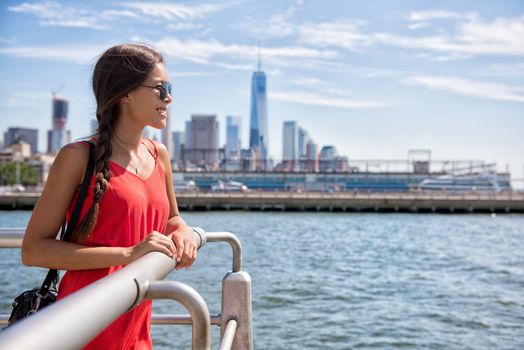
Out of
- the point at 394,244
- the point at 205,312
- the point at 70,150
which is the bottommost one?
the point at 394,244

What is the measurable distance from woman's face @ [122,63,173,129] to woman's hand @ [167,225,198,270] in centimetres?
31

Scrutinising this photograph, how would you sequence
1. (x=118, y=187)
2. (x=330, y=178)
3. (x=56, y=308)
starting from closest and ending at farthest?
(x=56, y=308) → (x=118, y=187) → (x=330, y=178)

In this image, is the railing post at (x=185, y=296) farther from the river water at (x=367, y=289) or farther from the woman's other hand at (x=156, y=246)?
the river water at (x=367, y=289)

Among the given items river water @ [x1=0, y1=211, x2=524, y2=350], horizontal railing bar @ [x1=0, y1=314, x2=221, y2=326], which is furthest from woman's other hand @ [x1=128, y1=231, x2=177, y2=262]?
river water @ [x1=0, y1=211, x2=524, y2=350]

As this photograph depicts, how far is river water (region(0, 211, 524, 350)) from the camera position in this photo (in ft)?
37.1

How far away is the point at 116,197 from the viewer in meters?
1.70

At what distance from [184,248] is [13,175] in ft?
378

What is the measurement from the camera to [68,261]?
158cm

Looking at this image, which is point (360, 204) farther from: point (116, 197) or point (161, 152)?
point (116, 197)

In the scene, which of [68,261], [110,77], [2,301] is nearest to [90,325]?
[68,261]

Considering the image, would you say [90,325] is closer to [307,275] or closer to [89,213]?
[89,213]

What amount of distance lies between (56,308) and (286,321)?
11738 millimetres

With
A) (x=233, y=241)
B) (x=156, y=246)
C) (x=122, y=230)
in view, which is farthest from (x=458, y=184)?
(x=156, y=246)

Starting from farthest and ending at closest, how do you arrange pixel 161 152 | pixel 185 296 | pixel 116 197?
1. pixel 161 152
2. pixel 116 197
3. pixel 185 296
